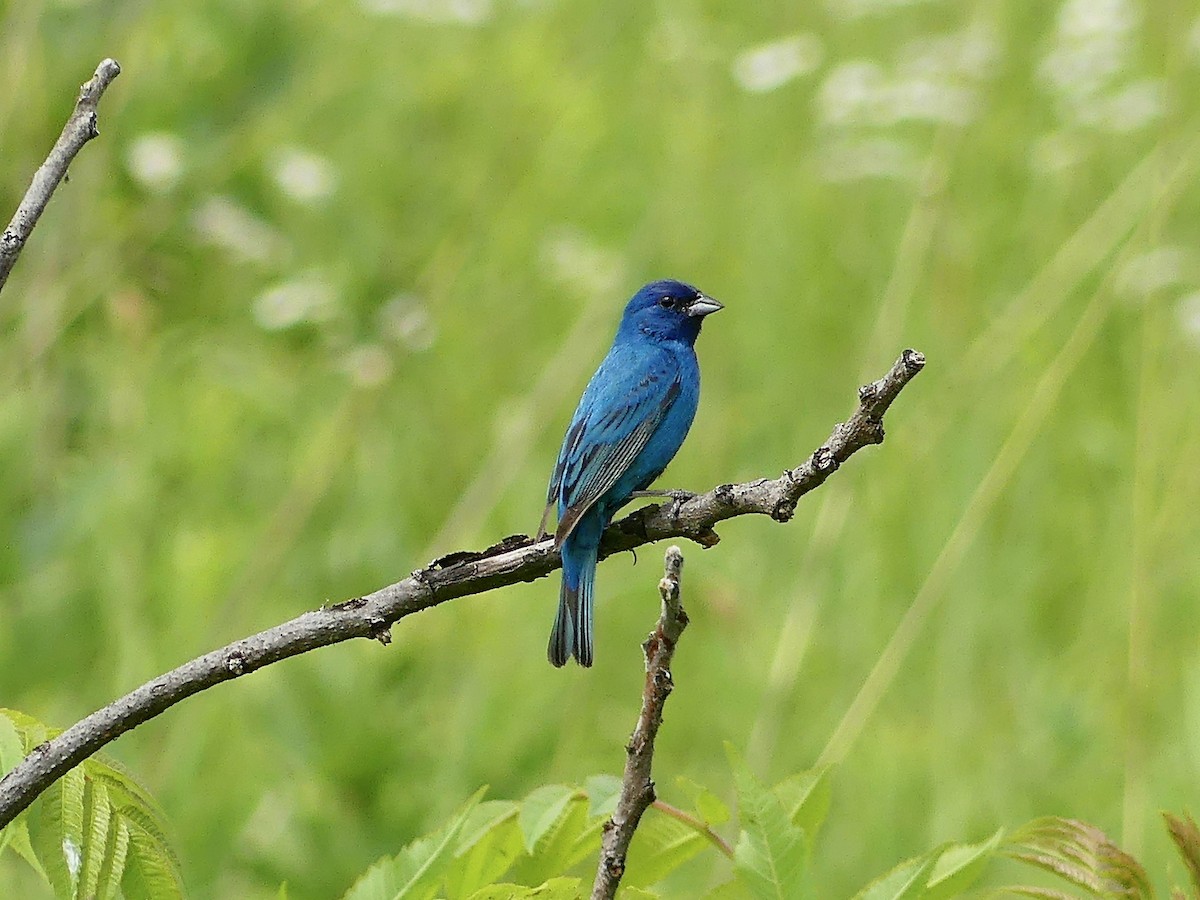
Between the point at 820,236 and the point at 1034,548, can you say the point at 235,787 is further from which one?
the point at 820,236

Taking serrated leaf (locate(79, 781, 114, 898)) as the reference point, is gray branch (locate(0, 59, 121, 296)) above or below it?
above

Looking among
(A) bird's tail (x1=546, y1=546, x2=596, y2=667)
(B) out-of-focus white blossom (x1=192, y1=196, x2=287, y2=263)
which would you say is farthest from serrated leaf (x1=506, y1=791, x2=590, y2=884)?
(B) out-of-focus white blossom (x1=192, y1=196, x2=287, y2=263)

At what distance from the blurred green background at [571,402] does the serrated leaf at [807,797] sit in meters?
1.38

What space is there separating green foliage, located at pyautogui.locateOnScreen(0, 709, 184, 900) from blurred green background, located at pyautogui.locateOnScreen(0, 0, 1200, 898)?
1378 mm

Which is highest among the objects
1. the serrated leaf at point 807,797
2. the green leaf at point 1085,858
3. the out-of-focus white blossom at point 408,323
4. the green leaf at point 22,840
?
the out-of-focus white blossom at point 408,323

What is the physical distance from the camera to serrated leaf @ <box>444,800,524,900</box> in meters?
1.21

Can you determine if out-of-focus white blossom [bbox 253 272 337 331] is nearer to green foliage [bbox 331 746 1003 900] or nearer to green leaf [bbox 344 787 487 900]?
green foliage [bbox 331 746 1003 900]

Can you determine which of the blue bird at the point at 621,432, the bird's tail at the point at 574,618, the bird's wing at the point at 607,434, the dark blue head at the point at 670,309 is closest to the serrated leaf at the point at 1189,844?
the blue bird at the point at 621,432

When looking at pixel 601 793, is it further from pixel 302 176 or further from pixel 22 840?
pixel 302 176

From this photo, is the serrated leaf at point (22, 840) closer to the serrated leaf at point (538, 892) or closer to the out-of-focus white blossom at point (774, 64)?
the serrated leaf at point (538, 892)

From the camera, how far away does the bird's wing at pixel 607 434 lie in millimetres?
2451

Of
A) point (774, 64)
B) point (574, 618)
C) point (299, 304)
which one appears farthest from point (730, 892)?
point (774, 64)

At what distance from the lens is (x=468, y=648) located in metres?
3.13

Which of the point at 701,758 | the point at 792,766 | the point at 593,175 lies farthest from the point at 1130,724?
the point at 593,175
